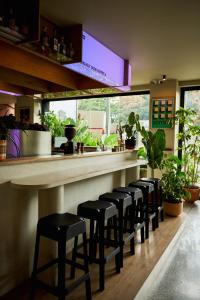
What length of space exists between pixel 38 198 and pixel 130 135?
2.53 m

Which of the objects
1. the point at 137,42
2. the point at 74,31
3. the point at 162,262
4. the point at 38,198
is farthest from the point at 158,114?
the point at 38,198

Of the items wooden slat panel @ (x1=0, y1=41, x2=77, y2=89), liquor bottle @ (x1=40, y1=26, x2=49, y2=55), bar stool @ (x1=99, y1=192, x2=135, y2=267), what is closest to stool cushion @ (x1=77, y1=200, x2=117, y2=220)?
bar stool @ (x1=99, y1=192, x2=135, y2=267)

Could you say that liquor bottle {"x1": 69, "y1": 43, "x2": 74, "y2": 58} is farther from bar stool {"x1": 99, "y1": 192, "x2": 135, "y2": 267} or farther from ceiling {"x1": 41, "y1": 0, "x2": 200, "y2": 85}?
bar stool {"x1": 99, "y1": 192, "x2": 135, "y2": 267}

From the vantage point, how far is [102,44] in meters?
3.52

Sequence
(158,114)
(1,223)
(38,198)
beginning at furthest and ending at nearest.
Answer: (158,114), (38,198), (1,223)

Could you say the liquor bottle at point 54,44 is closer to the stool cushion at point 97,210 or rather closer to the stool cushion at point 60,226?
the stool cushion at point 97,210

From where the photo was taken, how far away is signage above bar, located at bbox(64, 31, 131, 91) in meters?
3.22

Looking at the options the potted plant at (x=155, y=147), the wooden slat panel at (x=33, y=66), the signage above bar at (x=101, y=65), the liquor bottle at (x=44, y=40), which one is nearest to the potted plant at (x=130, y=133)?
the potted plant at (x=155, y=147)

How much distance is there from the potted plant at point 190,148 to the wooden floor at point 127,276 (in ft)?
7.08

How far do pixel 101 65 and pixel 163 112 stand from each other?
2.43 m

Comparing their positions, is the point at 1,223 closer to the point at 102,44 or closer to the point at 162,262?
the point at 162,262

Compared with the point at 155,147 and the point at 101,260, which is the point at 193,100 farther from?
the point at 101,260

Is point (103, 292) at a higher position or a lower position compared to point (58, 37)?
lower

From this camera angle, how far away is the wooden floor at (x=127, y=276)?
211 cm
